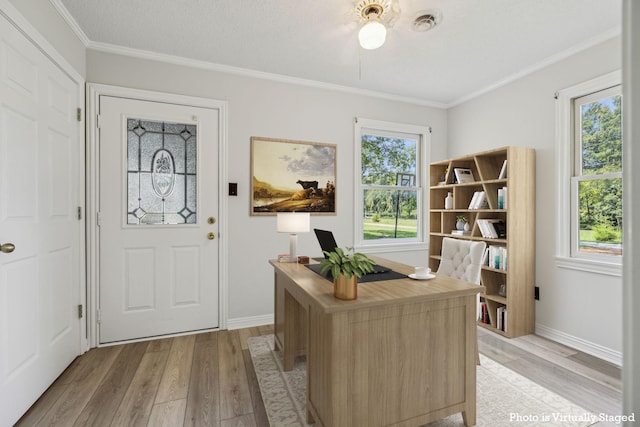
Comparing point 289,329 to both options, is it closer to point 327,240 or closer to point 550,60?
point 327,240

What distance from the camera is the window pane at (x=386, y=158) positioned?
3.81 m

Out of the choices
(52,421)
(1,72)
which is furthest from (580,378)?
(1,72)

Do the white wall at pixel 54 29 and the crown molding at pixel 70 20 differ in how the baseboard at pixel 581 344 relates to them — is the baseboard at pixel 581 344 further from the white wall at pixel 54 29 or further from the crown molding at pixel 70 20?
the crown molding at pixel 70 20

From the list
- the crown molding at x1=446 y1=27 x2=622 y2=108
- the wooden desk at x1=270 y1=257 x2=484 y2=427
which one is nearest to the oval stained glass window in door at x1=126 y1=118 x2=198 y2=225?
the wooden desk at x1=270 y1=257 x2=484 y2=427

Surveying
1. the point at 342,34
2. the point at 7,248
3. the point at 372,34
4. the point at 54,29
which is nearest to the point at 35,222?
the point at 7,248

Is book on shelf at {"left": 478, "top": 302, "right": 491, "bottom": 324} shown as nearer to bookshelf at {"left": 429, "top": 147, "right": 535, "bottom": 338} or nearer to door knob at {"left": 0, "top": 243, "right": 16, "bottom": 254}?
bookshelf at {"left": 429, "top": 147, "right": 535, "bottom": 338}

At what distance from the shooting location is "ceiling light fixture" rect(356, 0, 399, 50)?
1940 millimetres

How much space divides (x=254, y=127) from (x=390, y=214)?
76.9 inches

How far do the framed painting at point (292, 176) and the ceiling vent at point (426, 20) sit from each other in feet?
4.76

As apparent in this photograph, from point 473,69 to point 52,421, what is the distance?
167 inches

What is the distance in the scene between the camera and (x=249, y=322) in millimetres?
3160

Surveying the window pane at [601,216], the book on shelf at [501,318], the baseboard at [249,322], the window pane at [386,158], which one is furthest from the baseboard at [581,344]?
the baseboard at [249,322]

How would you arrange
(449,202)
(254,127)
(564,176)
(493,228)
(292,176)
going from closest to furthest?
(564,176) < (493,228) < (254,127) < (292,176) < (449,202)

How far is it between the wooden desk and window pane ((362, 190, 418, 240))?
2.05 meters
